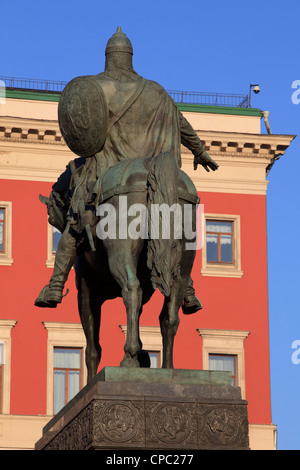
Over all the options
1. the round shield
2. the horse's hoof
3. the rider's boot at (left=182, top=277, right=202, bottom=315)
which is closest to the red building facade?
the round shield

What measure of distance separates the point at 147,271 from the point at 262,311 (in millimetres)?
28101

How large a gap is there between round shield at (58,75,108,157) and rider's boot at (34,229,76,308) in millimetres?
844

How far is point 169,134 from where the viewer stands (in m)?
15.0

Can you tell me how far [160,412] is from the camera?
43.3ft

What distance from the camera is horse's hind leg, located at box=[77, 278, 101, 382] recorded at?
15297mm

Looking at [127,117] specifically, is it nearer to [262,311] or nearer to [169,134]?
[169,134]

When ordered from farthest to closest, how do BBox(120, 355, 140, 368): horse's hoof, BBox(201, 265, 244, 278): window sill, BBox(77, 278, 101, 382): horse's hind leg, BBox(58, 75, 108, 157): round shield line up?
BBox(201, 265, 244, 278): window sill < BBox(77, 278, 101, 382): horse's hind leg < BBox(58, 75, 108, 157): round shield < BBox(120, 355, 140, 368): horse's hoof

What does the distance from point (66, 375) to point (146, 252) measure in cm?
2609

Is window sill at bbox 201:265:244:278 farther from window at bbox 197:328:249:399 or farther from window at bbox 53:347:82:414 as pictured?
window at bbox 53:347:82:414

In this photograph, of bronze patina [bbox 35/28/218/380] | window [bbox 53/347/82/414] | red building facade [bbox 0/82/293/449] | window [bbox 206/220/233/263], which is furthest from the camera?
window [bbox 206/220/233/263]

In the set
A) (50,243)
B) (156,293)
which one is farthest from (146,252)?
(156,293)

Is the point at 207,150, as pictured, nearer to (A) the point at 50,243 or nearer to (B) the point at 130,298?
(A) the point at 50,243

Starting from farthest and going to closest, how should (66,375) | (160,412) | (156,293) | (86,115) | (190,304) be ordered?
(156,293), (66,375), (86,115), (190,304), (160,412)

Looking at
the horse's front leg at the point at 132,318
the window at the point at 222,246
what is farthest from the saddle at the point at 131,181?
the window at the point at 222,246
